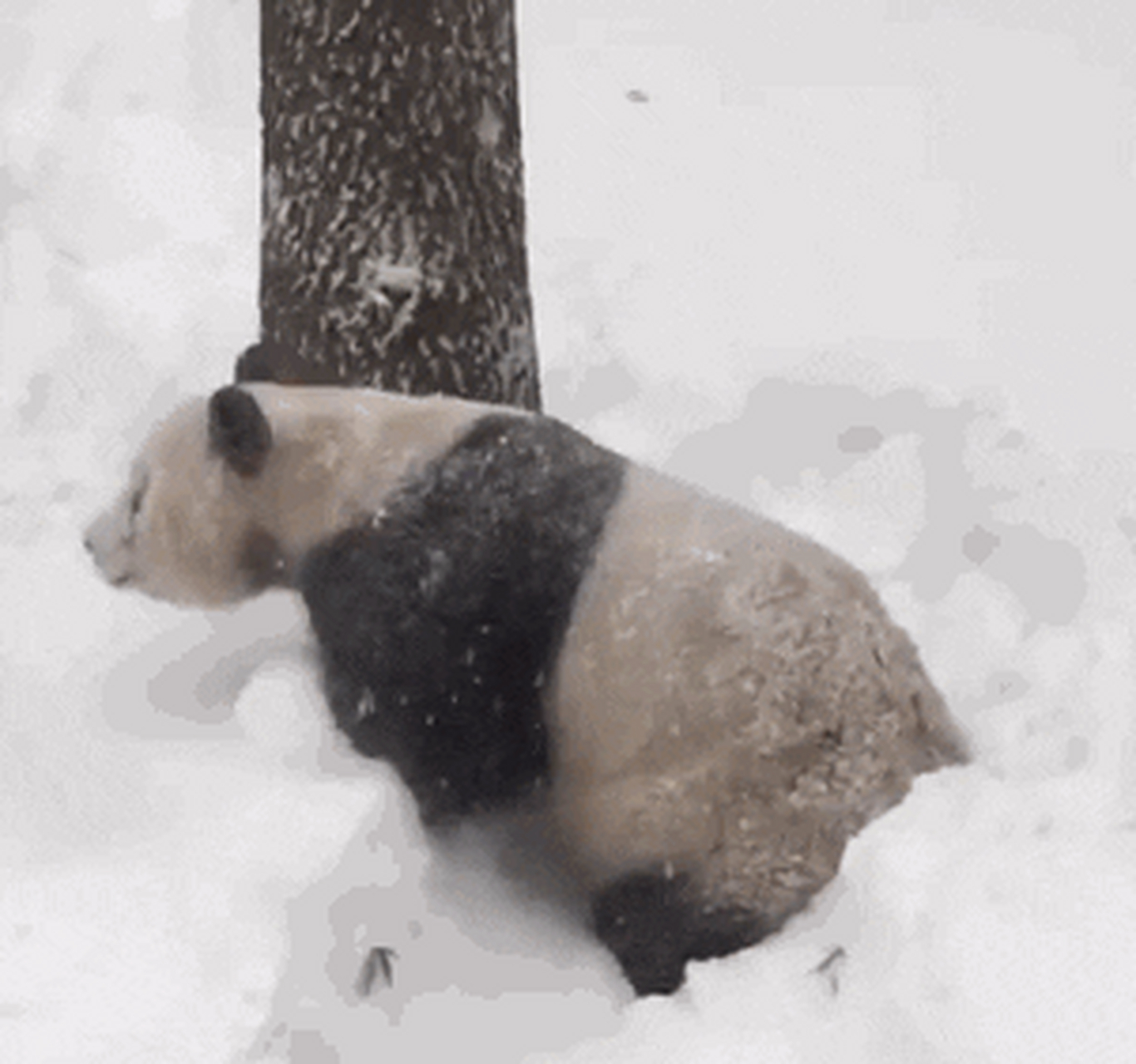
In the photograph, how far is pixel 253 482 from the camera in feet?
12.5

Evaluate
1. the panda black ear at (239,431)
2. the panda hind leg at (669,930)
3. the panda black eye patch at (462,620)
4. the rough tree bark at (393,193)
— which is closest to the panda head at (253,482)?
the panda black ear at (239,431)

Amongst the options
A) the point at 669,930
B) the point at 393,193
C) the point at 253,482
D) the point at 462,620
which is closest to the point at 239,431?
the point at 253,482

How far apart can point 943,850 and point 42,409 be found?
3.59 metres

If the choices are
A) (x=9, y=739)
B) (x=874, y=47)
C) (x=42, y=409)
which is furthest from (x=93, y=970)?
(x=874, y=47)

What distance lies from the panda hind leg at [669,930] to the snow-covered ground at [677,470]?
0.28ft

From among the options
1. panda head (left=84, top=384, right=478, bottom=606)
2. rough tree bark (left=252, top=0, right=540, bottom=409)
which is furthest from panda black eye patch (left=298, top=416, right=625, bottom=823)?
rough tree bark (left=252, top=0, right=540, bottom=409)

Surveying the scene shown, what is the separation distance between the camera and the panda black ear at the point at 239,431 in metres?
3.68

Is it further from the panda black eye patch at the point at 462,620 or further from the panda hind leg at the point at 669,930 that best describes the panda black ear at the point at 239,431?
the panda hind leg at the point at 669,930

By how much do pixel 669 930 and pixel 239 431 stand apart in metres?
1.50

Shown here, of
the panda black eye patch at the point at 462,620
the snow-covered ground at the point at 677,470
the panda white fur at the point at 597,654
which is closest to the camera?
the snow-covered ground at the point at 677,470

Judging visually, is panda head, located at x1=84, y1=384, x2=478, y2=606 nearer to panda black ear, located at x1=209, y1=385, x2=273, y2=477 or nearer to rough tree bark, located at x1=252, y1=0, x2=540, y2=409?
panda black ear, located at x1=209, y1=385, x2=273, y2=477

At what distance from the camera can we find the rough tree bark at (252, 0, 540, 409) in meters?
4.31

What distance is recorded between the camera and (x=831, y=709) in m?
3.31

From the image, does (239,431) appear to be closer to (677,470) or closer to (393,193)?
(393,193)
